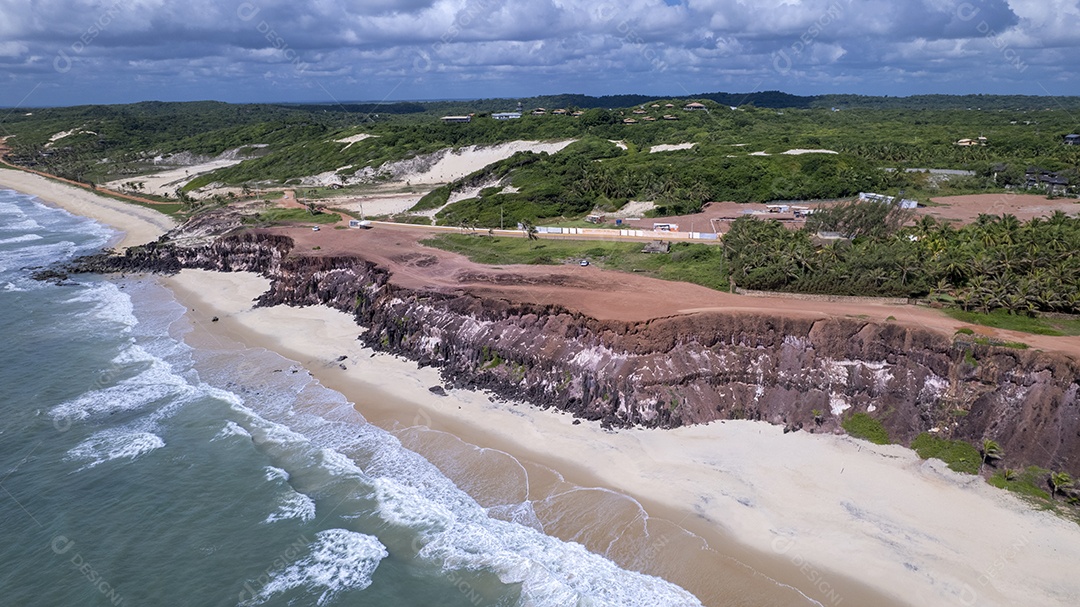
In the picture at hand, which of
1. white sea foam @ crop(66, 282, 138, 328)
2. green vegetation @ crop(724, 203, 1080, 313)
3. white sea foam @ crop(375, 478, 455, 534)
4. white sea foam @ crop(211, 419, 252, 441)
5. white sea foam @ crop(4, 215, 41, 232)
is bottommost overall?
white sea foam @ crop(375, 478, 455, 534)

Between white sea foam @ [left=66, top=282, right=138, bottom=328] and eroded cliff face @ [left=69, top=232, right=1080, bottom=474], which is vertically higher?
eroded cliff face @ [left=69, top=232, right=1080, bottom=474]

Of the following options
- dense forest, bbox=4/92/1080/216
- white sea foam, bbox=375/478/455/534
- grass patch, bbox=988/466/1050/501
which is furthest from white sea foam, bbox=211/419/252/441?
dense forest, bbox=4/92/1080/216

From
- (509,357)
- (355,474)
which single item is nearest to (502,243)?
(509,357)

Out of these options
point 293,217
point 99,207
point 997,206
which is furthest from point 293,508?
point 99,207

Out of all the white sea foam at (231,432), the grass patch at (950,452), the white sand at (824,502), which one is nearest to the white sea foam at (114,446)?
the white sea foam at (231,432)

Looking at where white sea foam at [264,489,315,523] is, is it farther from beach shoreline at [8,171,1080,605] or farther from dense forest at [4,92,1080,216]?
dense forest at [4,92,1080,216]

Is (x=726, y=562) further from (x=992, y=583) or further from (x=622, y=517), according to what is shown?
(x=992, y=583)

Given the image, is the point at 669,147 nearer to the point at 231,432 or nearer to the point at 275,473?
the point at 231,432
